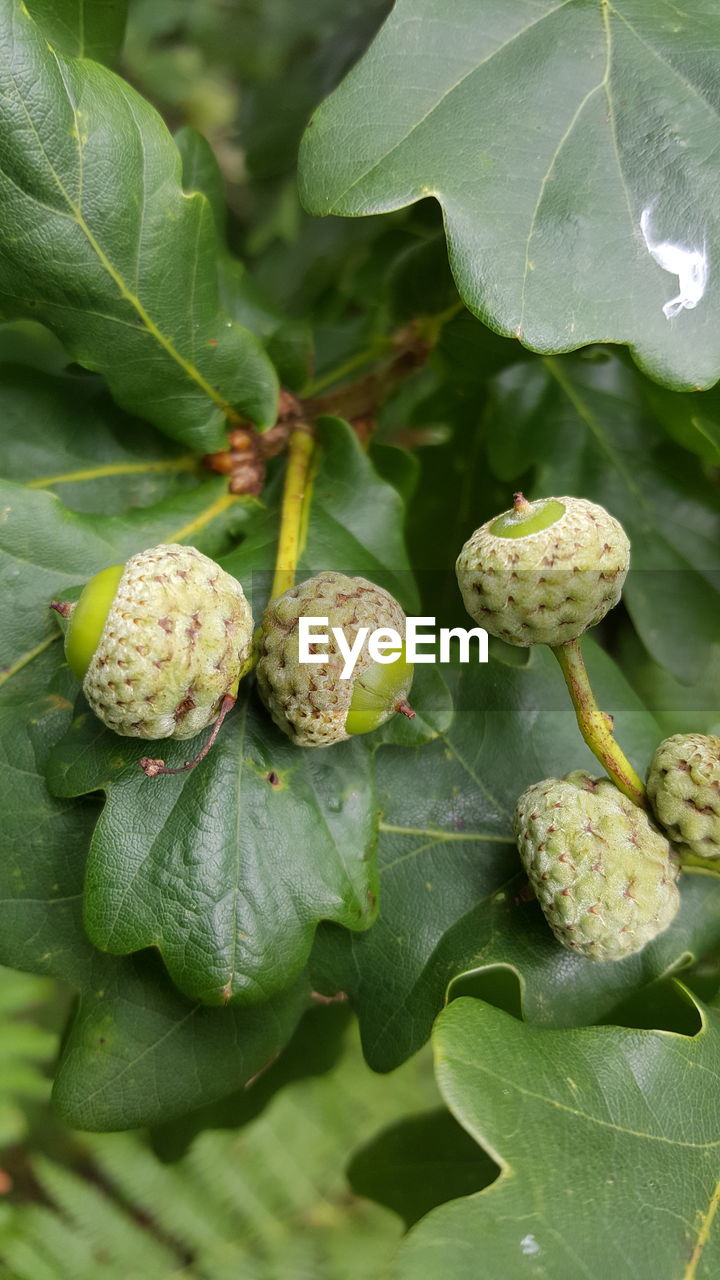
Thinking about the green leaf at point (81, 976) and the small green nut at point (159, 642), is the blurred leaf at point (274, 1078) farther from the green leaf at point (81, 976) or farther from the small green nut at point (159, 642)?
the small green nut at point (159, 642)

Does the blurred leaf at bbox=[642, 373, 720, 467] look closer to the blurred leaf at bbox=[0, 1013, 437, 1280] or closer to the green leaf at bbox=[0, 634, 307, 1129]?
the green leaf at bbox=[0, 634, 307, 1129]

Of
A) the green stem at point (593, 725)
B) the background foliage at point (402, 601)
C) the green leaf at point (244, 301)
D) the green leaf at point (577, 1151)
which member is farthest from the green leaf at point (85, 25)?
the green leaf at point (577, 1151)

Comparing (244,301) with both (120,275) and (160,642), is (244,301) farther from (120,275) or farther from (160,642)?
(160,642)

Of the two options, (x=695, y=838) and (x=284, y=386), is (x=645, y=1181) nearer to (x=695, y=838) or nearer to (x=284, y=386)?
(x=695, y=838)

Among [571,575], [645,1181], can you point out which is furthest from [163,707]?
[645,1181]

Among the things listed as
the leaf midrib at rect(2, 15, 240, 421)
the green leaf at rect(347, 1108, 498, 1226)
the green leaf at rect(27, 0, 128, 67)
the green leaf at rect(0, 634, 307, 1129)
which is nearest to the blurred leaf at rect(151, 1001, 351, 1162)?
the green leaf at rect(347, 1108, 498, 1226)

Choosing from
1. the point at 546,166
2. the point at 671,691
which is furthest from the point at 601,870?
the point at 671,691
